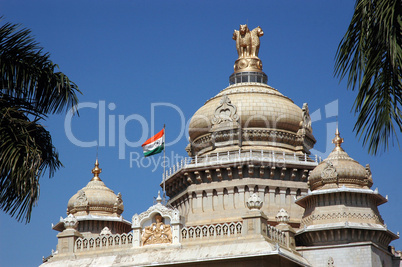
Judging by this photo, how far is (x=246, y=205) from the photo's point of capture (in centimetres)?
4659

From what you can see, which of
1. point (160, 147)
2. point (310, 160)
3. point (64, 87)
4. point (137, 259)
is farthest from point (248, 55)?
point (64, 87)

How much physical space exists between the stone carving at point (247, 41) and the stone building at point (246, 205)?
77 millimetres

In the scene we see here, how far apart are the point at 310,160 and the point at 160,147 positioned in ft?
40.0

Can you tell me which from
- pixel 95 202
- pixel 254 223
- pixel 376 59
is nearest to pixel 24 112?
pixel 376 59

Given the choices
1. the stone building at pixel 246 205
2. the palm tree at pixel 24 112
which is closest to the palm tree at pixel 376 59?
the palm tree at pixel 24 112

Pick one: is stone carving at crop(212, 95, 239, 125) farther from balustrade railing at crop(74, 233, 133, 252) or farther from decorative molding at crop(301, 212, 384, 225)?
balustrade railing at crop(74, 233, 133, 252)

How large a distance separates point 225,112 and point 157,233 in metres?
16.6

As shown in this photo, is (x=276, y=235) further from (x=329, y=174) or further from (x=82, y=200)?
(x=82, y=200)

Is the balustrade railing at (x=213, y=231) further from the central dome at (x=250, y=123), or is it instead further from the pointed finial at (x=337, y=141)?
the central dome at (x=250, y=123)

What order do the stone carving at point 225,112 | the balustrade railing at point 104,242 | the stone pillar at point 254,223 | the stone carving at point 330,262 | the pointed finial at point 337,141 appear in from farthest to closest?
the stone carving at point 225,112 → the pointed finial at point 337,141 → the stone carving at point 330,262 → the balustrade railing at point 104,242 → the stone pillar at point 254,223

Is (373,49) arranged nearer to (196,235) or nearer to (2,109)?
(2,109)

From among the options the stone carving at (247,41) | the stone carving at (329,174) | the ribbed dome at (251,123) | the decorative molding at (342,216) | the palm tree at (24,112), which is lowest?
the palm tree at (24,112)

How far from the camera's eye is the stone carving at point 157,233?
3700 centimetres

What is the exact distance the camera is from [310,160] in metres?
51.6
